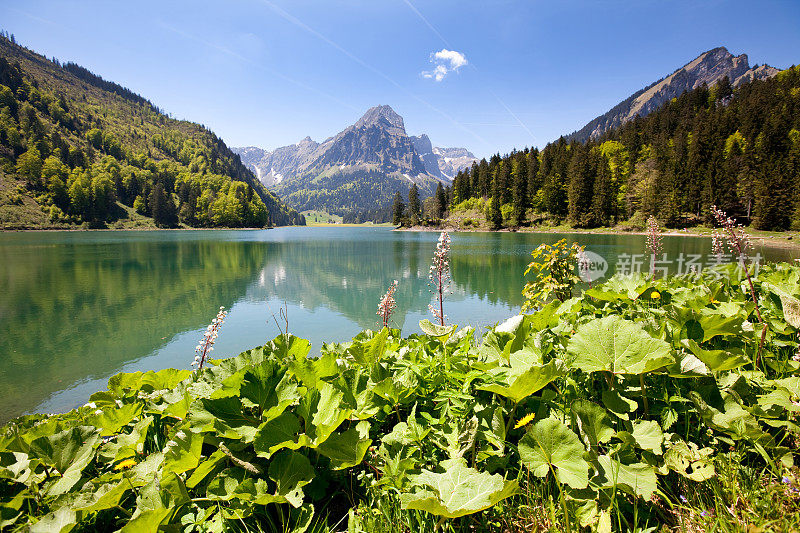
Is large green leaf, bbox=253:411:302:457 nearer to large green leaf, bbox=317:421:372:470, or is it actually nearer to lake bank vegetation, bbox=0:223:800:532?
lake bank vegetation, bbox=0:223:800:532

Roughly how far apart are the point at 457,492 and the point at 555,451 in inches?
15.3

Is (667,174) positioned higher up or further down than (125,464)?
higher up

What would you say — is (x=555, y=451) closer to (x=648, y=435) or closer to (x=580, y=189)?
(x=648, y=435)

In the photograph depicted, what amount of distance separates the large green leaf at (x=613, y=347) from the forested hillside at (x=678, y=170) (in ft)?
241

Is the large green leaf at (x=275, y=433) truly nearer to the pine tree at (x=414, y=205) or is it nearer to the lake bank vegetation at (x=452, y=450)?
the lake bank vegetation at (x=452, y=450)

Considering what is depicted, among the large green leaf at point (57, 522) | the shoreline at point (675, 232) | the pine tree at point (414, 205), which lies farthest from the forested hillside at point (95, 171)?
the large green leaf at point (57, 522)

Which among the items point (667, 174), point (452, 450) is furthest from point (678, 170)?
point (452, 450)

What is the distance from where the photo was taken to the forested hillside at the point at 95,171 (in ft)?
340

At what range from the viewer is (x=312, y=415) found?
4.17 ft

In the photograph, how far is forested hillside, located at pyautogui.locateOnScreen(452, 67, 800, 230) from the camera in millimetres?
55569

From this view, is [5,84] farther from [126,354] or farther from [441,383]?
[441,383]

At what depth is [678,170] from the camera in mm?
65688

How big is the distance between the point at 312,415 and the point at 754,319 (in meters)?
3.26

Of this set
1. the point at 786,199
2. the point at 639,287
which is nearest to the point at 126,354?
the point at 639,287
